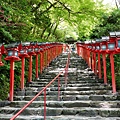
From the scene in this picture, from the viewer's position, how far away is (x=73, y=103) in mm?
6168

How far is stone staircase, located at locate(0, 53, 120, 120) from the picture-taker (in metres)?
5.48

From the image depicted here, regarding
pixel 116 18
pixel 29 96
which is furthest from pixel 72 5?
pixel 29 96

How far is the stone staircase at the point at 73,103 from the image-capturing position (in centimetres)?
548

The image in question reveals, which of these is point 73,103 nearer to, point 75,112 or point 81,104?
point 81,104

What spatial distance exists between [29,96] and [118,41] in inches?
149

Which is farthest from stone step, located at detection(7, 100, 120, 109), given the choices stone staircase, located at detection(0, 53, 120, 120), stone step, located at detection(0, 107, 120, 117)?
stone step, located at detection(0, 107, 120, 117)

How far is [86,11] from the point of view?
574 inches

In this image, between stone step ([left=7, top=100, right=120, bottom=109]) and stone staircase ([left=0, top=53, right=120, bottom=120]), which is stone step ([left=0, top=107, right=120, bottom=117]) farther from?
stone step ([left=7, top=100, right=120, bottom=109])

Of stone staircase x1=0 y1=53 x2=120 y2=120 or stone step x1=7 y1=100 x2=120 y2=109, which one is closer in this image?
stone staircase x1=0 y1=53 x2=120 y2=120

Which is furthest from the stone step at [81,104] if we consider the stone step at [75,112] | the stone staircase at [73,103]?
the stone step at [75,112]

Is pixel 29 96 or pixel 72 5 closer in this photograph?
pixel 29 96

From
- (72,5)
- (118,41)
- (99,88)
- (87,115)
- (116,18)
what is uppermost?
(72,5)

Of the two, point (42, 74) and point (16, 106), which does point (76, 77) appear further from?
point (16, 106)

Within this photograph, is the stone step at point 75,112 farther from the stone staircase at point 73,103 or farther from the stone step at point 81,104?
the stone step at point 81,104
